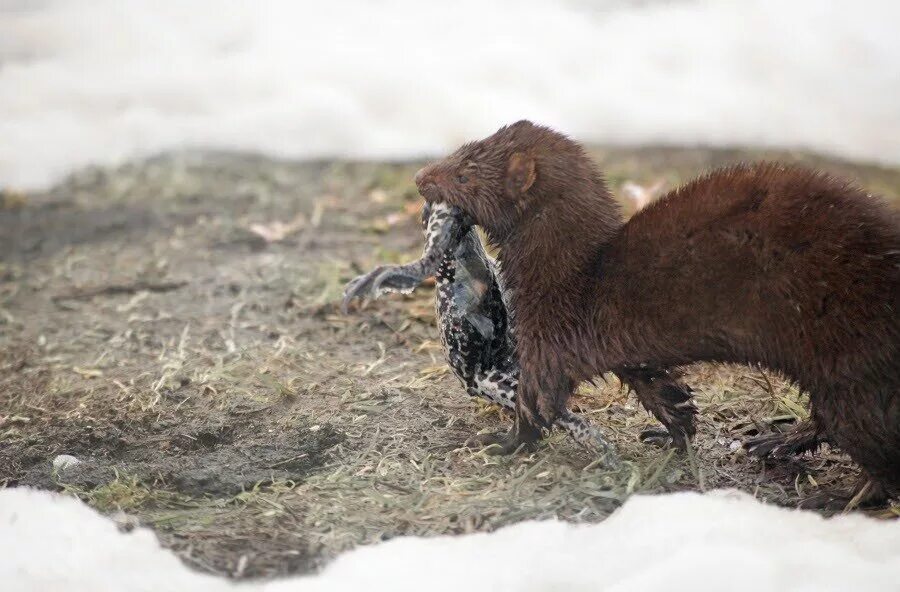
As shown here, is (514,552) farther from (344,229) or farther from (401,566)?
(344,229)

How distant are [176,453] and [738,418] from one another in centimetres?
196

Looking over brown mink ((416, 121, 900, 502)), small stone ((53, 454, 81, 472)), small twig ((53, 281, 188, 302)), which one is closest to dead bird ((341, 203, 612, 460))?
brown mink ((416, 121, 900, 502))

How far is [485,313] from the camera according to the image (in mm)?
3660

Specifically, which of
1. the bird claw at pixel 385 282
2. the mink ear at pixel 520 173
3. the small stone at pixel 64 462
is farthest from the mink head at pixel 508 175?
the small stone at pixel 64 462

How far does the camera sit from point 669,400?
11.3 ft

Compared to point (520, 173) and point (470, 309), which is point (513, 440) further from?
point (520, 173)

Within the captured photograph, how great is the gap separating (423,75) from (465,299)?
3652mm

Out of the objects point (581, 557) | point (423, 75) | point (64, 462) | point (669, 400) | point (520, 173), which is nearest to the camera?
point (581, 557)

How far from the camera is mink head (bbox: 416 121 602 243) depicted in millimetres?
3330

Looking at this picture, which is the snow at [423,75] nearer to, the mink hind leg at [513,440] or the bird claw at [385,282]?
the bird claw at [385,282]

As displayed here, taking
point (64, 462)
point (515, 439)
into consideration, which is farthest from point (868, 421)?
point (64, 462)

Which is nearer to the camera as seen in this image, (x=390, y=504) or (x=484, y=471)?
(x=390, y=504)

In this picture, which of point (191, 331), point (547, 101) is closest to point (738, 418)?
point (191, 331)

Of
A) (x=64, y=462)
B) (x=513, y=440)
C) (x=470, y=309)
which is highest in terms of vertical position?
(x=470, y=309)
